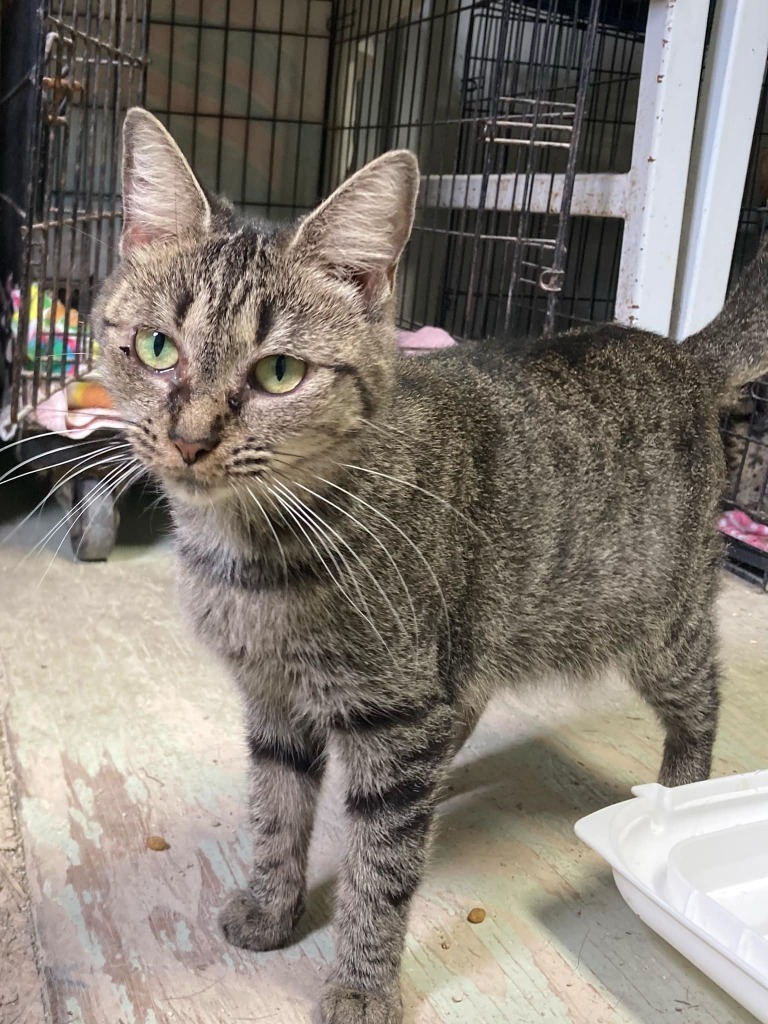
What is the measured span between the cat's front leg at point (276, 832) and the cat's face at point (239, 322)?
436 mm

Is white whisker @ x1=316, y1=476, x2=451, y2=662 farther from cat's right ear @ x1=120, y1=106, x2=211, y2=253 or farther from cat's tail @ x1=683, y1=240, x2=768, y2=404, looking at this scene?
cat's tail @ x1=683, y1=240, x2=768, y2=404

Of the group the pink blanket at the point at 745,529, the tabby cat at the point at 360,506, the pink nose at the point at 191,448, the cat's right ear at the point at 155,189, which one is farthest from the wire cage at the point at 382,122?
the pink nose at the point at 191,448

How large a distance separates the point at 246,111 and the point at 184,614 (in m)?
3.06

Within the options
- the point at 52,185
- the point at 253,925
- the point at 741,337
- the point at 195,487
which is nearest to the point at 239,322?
the point at 195,487

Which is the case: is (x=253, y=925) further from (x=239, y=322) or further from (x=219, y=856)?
(x=239, y=322)

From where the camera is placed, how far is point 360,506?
1.15 m

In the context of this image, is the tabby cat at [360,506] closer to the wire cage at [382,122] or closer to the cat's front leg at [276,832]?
the cat's front leg at [276,832]

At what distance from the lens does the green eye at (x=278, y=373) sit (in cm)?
102

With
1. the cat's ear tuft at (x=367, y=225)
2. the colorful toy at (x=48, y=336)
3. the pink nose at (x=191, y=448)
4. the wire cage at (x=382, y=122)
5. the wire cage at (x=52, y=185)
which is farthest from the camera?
the wire cage at (x=382, y=122)

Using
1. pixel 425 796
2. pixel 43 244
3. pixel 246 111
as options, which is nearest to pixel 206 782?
pixel 425 796

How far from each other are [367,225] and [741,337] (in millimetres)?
802

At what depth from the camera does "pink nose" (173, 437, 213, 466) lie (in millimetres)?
957

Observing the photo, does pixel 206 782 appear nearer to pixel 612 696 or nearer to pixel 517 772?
pixel 517 772

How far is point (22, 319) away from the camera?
7.29ft
